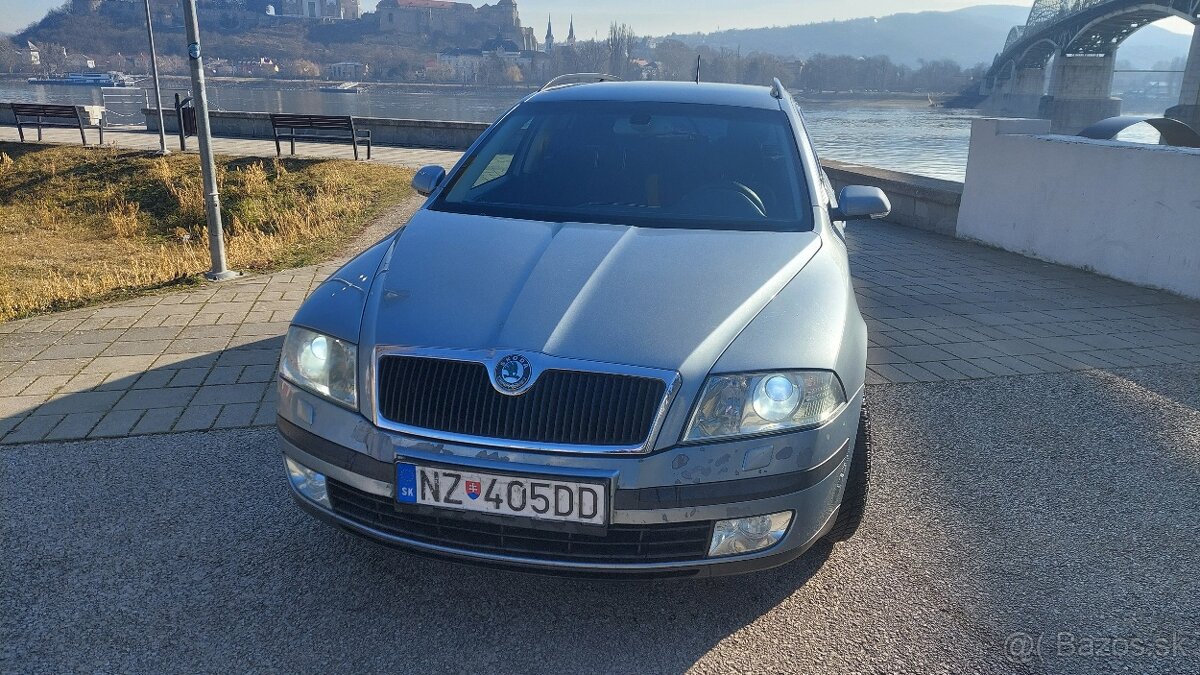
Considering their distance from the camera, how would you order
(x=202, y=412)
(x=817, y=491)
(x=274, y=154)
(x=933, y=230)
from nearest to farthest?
(x=817, y=491), (x=202, y=412), (x=933, y=230), (x=274, y=154)

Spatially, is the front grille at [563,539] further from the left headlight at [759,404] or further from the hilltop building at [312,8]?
the hilltop building at [312,8]

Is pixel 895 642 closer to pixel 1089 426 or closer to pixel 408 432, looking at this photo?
pixel 408 432

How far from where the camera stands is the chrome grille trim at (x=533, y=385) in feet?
7.39

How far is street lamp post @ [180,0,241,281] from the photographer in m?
6.73

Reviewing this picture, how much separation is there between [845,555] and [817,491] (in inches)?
29.8

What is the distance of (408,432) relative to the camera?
2.34 metres

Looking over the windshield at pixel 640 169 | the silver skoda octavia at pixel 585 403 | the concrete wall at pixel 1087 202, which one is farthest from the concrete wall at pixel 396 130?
the silver skoda octavia at pixel 585 403

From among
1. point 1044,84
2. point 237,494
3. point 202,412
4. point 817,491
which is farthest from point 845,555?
point 1044,84

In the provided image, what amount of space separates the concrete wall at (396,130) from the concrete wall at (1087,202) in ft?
45.8

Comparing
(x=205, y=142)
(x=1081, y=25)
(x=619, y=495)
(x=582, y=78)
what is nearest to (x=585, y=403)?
(x=619, y=495)

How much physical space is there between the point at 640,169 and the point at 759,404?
163cm

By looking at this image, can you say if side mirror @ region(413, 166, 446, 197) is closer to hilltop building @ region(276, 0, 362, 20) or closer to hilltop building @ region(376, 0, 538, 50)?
hilltop building @ region(376, 0, 538, 50)

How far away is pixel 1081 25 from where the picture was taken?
56.4m
